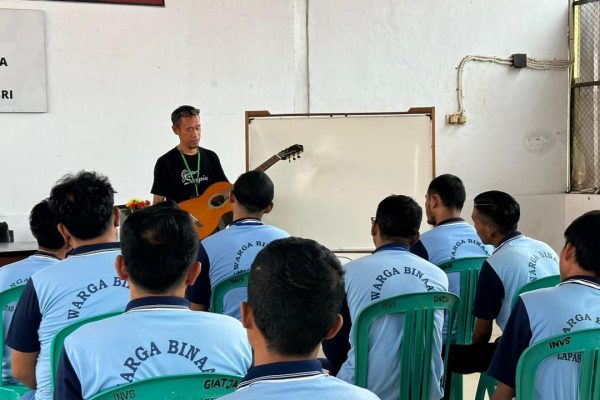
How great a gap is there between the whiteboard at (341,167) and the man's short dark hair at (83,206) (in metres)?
3.34

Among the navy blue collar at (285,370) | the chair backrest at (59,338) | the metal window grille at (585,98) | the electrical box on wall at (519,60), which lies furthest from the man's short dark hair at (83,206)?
the metal window grille at (585,98)

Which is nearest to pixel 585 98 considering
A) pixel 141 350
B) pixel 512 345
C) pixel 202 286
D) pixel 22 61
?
pixel 22 61

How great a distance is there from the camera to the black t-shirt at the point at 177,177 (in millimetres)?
4703

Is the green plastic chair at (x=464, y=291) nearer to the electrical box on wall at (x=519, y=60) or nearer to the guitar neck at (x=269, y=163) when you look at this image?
the guitar neck at (x=269, y=163)

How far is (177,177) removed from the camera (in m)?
4.71

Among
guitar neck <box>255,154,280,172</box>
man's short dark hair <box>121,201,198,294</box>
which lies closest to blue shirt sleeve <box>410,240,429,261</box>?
man's short dark hair <box>121,201,198,294</box>

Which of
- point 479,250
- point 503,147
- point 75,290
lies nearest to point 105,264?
point 75,290

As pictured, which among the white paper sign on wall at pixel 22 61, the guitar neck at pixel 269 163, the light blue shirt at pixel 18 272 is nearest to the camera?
the light blue shirt at pixel 18 272

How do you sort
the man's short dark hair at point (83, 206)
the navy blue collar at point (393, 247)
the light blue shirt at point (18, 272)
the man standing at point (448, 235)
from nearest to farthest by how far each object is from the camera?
1. the man's short dark hair at point (83, 206)
2. the light blue shirt at point (18, 272)
3. the navy blue collar at point (393, 247)
4. the man standing at point (448, 235)

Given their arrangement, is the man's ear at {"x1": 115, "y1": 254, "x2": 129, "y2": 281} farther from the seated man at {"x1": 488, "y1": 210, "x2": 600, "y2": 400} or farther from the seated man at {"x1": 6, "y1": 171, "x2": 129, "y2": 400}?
the seated man at {"x1": 488, "y1": 210, "x2": 600, "y2": 400}

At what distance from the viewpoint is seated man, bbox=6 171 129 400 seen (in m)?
1.87

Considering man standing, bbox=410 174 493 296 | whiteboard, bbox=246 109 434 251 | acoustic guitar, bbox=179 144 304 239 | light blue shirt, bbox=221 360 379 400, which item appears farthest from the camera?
whiteboard, bbox=246 109 434 251

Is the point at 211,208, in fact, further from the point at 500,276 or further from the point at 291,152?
the point at 500,276

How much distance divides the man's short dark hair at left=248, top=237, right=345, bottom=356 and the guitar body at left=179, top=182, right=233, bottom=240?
353 centimetres
